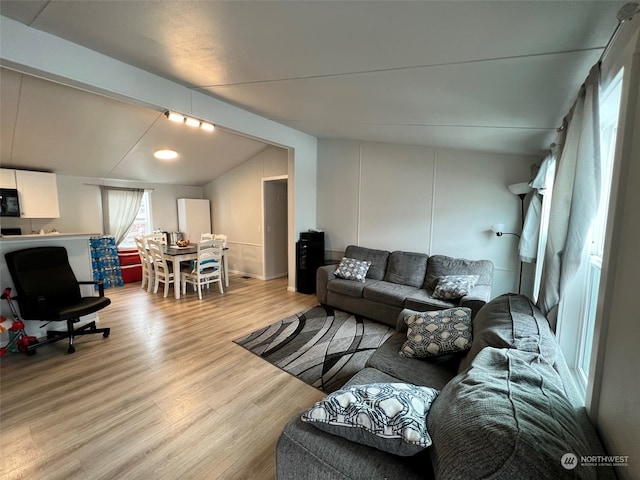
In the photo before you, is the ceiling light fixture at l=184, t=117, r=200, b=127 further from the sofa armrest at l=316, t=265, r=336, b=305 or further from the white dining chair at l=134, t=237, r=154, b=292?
the sofa armrest at l=316, t=265, r=336, b=305

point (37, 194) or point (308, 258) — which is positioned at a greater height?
point (37, 194)

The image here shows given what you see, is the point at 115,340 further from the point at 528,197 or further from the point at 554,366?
the point at 528,197

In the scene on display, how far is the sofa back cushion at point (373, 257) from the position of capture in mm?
4252

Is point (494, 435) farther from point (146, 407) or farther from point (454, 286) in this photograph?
point (454, 286)

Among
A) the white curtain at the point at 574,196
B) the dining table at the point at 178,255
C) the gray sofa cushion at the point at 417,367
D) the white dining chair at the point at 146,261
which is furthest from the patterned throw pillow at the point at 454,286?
the white dining chair at the point at 146,261

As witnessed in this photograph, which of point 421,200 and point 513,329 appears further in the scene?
point 421,200

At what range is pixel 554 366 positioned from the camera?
1.39m

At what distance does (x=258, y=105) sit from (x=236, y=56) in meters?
1.36

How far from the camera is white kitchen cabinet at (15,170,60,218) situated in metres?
4.22

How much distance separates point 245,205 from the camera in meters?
5.95

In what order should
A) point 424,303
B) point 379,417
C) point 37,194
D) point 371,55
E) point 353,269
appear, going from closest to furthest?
point 379,417 < point 371,55 < point 424,303 < point 353,269 < point 37,194

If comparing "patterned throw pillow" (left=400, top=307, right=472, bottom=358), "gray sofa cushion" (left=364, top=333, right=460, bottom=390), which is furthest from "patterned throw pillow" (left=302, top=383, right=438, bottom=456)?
"patterned throw pillow" (left=400, top=307, right=472, bottom=358)

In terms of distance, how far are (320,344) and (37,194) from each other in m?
5.01

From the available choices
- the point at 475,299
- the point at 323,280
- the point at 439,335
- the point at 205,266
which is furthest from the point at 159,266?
the point at 475,299
